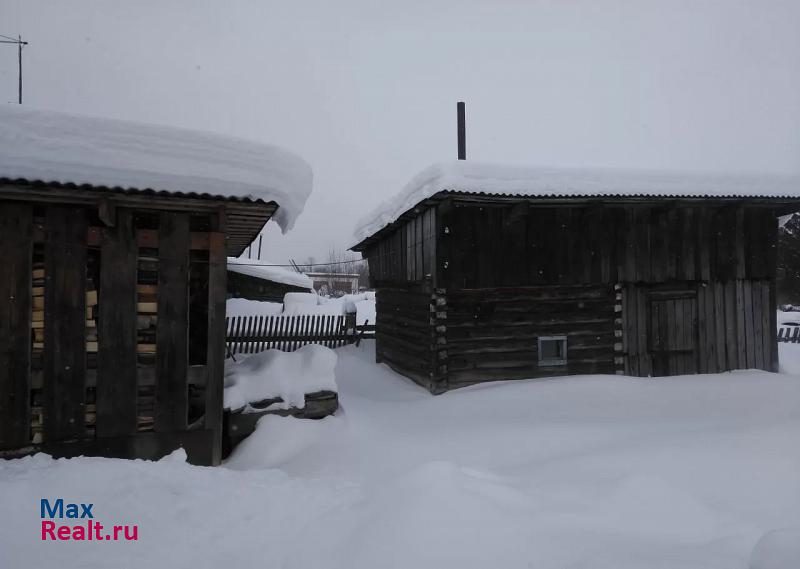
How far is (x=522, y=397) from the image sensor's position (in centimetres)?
758

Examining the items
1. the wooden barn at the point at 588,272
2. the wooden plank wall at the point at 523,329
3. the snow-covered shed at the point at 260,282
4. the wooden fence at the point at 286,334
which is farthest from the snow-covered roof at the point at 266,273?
the wooden plank wall at the point at 523,329

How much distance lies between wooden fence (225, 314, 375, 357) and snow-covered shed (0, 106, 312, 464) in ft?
28.5

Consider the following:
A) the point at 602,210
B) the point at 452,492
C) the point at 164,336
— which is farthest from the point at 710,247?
the point at 164,336

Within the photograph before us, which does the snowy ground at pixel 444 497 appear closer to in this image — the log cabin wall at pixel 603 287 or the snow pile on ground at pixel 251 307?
the log cabin wall at pixel 603 287

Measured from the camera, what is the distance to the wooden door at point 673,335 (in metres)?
9.21

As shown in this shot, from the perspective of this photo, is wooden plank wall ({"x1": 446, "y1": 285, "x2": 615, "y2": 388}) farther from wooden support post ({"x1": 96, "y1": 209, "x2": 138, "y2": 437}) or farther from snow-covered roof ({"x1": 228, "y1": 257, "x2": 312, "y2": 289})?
snow-covered roof ({"x1": 228, "y1": 257, "x2": 312, "y2": 289})

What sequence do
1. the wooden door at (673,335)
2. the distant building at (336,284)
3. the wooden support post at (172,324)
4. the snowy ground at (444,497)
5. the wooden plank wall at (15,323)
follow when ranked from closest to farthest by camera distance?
1. the snowy ground at (444,497)
2. the wooden plank wall at (15,323)
3. the wooden support post at (172,324)
4. the wooden door at (673,335)
5. the distant building at (336,284)

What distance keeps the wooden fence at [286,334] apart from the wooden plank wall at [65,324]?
8845mm

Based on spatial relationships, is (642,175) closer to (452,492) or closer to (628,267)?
(628,267)

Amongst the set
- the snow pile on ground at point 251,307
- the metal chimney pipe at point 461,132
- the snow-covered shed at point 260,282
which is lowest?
the snow pile on ground at point 251,307

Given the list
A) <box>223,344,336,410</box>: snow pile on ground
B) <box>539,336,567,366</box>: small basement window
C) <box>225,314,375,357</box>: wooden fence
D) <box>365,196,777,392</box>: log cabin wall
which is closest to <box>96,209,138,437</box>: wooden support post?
<box>223,344,336,410</box>: snow pile on ground

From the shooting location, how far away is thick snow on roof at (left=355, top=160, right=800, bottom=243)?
7832 mm

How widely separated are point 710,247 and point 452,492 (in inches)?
349

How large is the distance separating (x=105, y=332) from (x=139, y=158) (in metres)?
1.92
